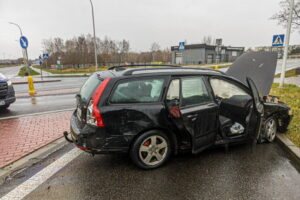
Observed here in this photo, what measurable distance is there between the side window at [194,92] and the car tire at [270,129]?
4.87 feet

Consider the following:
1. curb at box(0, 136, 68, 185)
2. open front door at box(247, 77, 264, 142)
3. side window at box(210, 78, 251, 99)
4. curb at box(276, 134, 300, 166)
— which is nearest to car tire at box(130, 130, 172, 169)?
side window at box(210, 78, 251, 99)

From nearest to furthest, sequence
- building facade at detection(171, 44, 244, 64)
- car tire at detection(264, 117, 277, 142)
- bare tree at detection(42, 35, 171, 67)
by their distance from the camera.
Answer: car tire at detection(264, 117, 277, 142), bare tree at detection(42, 35, 171, 67), building facade at detection(171, 44, 244, 64)

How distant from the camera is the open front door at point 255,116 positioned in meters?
3.04

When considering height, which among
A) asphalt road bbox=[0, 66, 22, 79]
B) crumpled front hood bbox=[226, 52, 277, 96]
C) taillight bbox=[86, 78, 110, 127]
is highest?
crumpled front hood bbox=[226, 52, 277, 96]

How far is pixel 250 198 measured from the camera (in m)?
2.34

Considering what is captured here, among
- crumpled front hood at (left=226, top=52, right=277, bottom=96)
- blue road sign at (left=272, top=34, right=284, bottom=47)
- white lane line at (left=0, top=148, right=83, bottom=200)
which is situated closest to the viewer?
white lane line at (left=0, top=148, right=83, bottom=200)

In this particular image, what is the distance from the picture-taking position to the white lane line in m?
2.41

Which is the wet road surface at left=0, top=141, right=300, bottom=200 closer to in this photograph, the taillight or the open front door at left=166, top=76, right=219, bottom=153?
the open front door at left=166, top=76, right=219, bottom=153

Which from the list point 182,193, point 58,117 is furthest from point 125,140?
point 58,117

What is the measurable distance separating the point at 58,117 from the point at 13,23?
25.3 meters

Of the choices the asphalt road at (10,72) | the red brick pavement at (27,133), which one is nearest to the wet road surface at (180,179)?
the red brick pavement at (27,133)

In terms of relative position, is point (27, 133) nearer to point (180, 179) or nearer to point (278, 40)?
point (180, 179)

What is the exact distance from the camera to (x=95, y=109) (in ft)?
8.50

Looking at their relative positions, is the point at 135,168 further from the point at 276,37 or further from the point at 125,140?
the point at 276,37
